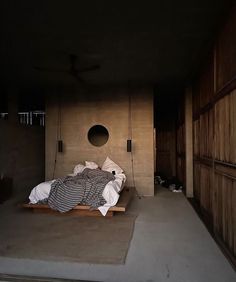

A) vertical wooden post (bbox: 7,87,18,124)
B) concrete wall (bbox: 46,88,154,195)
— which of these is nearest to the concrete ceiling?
concrete wall (bbox: 46,88,154,195)

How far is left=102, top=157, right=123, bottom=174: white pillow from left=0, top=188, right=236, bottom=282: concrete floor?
7.08 ft

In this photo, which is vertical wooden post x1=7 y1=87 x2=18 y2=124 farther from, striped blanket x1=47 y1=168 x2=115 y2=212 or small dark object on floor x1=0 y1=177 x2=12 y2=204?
striped blanket x1=47 y1=168 x2=115 y2=212

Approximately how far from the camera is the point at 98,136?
677cm

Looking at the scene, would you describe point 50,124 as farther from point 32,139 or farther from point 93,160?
point 93,160

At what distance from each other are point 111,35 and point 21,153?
12.9 feet

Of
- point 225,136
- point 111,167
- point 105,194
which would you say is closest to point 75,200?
point 105,194

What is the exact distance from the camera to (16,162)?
5.74 m

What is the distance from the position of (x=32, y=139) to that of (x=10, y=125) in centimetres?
97

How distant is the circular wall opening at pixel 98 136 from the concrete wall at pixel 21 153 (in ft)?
4.97

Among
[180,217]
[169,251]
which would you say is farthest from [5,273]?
[180,217]

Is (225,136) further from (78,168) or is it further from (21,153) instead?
(21,153)

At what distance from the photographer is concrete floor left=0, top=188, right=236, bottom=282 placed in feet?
7.18

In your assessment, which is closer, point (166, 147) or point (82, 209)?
point (82, 209)

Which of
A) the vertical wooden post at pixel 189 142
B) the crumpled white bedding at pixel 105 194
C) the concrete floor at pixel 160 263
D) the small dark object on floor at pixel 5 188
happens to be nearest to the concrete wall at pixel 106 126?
the vertical wooden post at pixel 189 142
